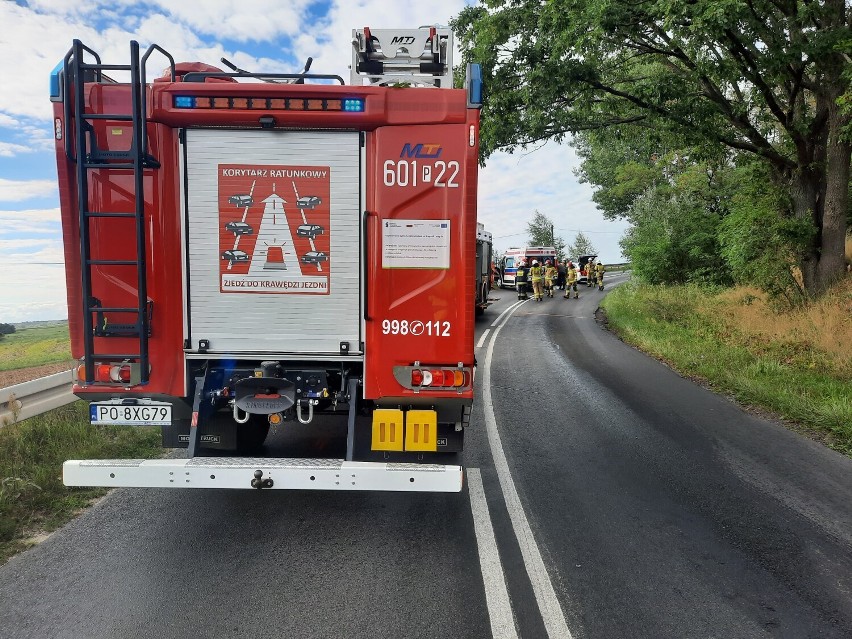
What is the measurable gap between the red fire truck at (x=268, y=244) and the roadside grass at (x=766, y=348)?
5267mm

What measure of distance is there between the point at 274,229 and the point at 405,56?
247cm

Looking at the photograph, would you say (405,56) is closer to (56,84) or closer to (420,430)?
(56,84)

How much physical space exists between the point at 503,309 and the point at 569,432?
1664cm

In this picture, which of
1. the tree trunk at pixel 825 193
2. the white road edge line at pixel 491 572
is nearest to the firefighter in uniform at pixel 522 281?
the tree trunk at pixel 825 193

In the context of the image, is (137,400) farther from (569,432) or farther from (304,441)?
(569,432)

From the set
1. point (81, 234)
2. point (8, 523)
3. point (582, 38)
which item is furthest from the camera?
point (582, 38)

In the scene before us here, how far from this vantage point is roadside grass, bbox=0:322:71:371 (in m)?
12.3

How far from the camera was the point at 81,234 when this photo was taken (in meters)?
4.08

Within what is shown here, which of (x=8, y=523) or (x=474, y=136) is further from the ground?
(x=474, y=136)

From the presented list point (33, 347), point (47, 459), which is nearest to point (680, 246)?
point (33, 347)

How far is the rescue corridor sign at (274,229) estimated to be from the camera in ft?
14.2

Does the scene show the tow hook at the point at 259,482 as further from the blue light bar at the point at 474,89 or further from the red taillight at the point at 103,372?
the blue light bar at the point at 474,89

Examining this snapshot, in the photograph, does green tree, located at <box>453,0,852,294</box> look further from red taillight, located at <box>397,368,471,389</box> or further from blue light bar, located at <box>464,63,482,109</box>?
red taillight, located at <box>397,368,471,389</box>

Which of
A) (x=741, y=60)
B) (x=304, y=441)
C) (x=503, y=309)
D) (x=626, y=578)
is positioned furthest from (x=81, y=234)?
(x=503, y=309)
